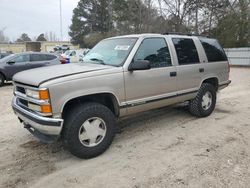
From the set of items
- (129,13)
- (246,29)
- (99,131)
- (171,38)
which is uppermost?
(129,13)

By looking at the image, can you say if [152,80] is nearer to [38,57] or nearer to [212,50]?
[212,50]

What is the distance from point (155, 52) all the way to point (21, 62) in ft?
32.2

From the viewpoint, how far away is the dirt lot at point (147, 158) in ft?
11.3

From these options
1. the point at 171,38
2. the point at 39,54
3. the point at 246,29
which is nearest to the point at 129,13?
the point at 246,29

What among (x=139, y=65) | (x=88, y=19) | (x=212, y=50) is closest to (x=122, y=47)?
(x=139, y=65)

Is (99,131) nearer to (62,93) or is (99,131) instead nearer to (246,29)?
(62,93)

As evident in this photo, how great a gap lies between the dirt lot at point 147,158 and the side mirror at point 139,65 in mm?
1336

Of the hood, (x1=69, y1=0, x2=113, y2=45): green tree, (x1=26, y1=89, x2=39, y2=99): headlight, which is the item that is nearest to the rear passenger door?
the hood

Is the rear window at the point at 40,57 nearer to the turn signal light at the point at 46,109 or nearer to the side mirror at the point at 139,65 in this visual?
the side mirror at the point at 139,65

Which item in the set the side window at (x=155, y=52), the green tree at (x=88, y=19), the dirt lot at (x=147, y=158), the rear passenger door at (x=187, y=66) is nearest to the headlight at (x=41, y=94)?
the dirt lot at (x=147, y=158)

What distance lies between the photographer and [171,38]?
17.6ft

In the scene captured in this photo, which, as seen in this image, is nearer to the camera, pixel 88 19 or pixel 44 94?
pixel 44 94

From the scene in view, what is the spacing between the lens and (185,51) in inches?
221

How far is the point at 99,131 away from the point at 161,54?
1966mm
